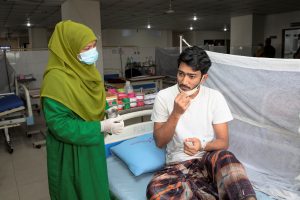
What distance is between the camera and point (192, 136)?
Result: 1.52 meters

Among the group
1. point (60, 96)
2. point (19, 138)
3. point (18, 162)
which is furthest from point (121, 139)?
point (19, 138)

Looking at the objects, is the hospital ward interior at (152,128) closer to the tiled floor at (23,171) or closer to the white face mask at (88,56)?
the tiled floor at (23,171)

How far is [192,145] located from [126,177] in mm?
564

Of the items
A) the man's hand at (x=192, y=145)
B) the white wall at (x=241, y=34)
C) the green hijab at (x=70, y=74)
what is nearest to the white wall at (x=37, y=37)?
the white wall at (x=241, y=34)

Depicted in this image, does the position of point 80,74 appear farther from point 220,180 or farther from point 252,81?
point 252,81

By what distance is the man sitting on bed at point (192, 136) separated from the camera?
4.48 ft

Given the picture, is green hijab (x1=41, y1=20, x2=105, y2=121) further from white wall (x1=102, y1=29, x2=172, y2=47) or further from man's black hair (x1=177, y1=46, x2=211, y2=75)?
white wall (x1=102, y1=29, x2=172, y2=47)

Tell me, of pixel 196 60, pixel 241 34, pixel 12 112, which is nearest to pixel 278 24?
pixel 241 34

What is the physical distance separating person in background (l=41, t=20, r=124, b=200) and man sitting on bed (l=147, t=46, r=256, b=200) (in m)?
0.30

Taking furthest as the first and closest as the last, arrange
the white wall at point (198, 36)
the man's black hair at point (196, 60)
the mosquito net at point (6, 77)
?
1. the white wall at point (198, 36)
2. the mosquito net at point (6, 77)
3. the man's black hair at point (196, 60)

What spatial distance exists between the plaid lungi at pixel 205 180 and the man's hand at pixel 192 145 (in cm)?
9

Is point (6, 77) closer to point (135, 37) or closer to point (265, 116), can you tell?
point (265, 116)

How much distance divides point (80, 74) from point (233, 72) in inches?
42.1

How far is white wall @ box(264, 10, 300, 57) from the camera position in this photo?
9.32 m
